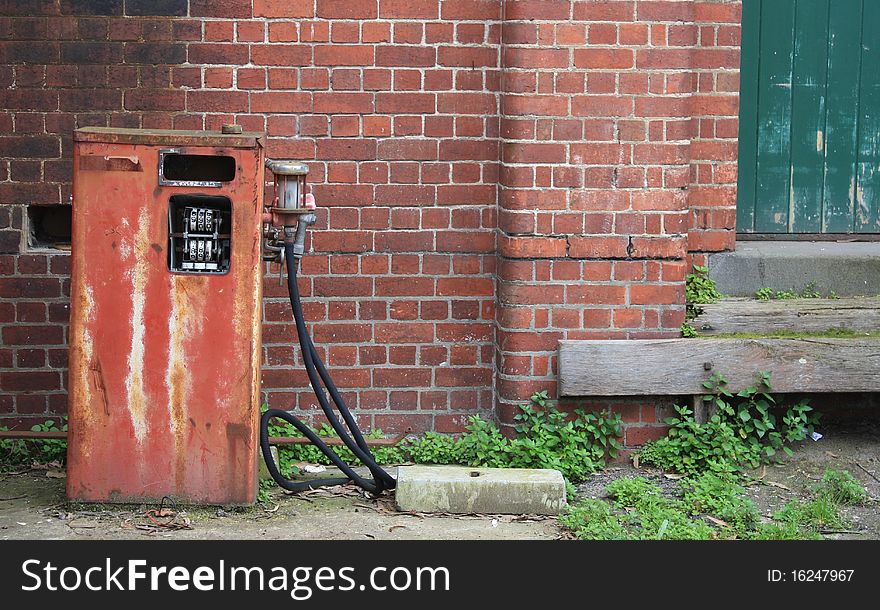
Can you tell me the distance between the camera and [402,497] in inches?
201

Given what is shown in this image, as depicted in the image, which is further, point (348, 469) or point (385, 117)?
point (385, 117)

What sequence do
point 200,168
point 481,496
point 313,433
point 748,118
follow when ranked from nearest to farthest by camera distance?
point 200,168 < point 481,496 < point 313,433 < point 748,118

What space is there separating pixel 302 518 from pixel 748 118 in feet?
9.67

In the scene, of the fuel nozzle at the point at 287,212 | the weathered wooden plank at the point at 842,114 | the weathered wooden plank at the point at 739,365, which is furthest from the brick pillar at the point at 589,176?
the fuel nozzle at the point at 287,212

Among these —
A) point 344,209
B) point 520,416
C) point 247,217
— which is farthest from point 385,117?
point 520,416

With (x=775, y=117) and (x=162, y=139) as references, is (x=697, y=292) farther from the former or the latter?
(x=162, y=139)

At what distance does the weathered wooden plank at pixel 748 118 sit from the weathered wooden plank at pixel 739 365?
0.79 meters

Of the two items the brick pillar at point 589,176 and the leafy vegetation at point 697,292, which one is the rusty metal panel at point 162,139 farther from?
the leafy vegetation at point 697,292

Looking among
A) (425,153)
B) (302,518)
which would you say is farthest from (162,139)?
(302,518)

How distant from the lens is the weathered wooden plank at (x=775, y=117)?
19.4ft

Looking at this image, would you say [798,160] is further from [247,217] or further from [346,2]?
[247,217]

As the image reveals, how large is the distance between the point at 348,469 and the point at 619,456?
1336mm

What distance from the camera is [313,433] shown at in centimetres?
518

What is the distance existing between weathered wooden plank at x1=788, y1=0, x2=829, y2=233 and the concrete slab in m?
2.04
